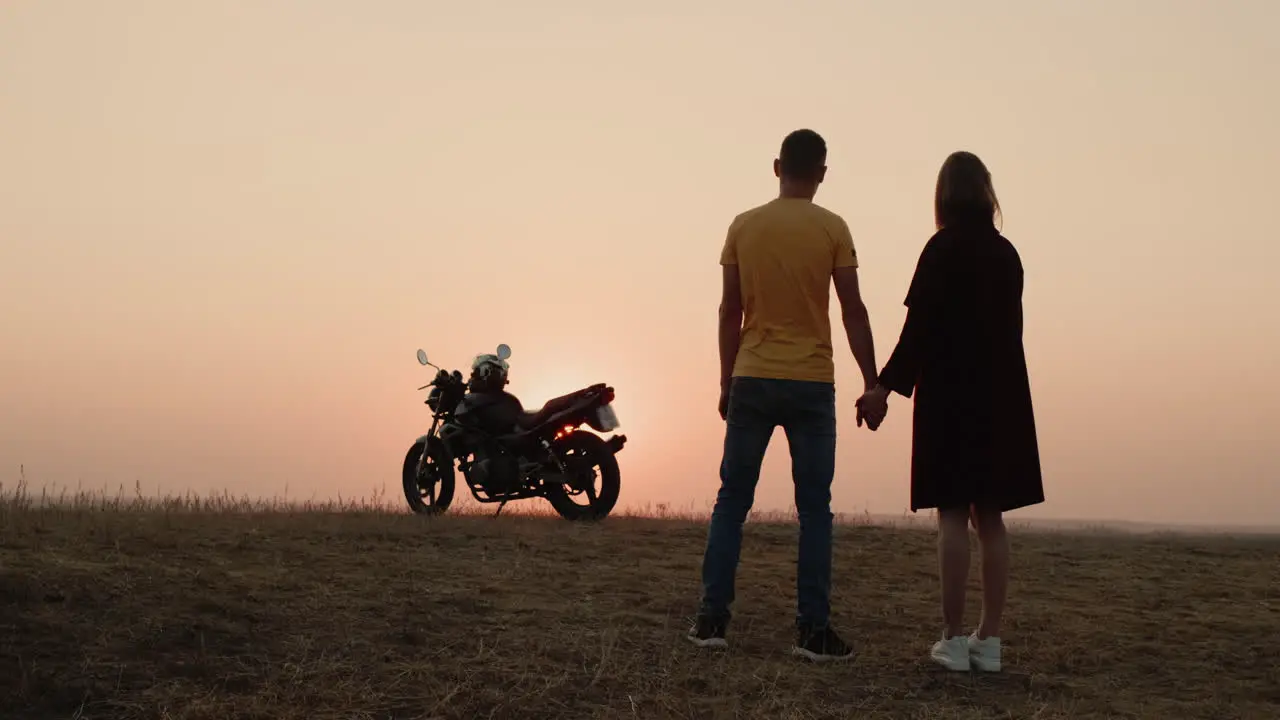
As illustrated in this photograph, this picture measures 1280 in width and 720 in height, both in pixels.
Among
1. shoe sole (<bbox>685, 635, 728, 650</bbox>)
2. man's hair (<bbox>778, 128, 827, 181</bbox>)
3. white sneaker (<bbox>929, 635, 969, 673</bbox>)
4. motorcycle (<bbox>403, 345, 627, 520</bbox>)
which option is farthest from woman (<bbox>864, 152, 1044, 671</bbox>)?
motorcycle (<bbox>403, 345, 627, 520</bbox>)

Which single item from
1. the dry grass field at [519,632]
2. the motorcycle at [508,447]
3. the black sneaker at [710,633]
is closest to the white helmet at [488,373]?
the motorcycle at [508,447]

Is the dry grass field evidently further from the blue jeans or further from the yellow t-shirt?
the yellow t-shirt

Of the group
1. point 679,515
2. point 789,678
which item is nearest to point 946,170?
point 789,678

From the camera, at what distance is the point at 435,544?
9648 millimetres

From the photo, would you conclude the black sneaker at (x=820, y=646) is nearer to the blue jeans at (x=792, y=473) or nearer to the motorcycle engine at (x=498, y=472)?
the blue jeans at (x=792, y=473)

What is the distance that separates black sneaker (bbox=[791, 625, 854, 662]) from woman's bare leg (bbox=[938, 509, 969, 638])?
609 millimetres

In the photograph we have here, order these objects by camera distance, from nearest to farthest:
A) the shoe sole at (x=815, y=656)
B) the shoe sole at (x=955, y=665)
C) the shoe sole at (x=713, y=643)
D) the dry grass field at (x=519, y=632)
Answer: the dry grass field at (x=519, y=632) < the shoe sole at (x=955, y=665) < the shoe sole at (x=815, y=656) < the shoe sole at (x=713, y=643)

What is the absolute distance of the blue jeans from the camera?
6.02 meters

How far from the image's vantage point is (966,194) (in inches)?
231

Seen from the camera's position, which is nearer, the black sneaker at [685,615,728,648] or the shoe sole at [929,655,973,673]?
the shoe sole at [929,655,973,673]

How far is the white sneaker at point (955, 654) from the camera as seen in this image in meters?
6.09

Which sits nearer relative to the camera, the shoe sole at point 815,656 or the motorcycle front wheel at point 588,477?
the shoe sole at point 815,656

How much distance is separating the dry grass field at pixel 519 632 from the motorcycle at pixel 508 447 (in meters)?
2.49

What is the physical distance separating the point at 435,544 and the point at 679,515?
4247mm
